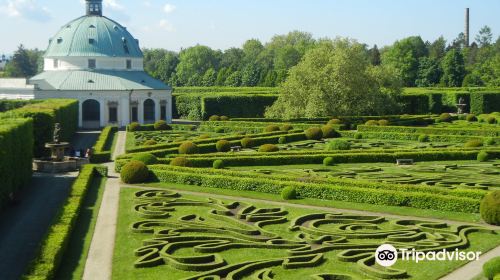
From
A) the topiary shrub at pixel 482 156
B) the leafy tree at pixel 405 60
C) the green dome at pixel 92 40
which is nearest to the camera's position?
the topiary shrub at pixel 482 156

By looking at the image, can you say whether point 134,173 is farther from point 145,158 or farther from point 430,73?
point 430,73

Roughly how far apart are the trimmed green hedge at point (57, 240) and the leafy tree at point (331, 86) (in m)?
38.8

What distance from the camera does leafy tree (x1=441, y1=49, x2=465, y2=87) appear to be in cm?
11312

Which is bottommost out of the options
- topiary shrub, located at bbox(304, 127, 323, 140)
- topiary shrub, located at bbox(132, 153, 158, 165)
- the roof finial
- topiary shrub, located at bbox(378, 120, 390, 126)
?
topiary shrub, located at bbox(132, 153, 158, 165)

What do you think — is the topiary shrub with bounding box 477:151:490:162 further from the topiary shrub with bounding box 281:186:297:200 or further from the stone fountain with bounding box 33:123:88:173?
the stone fountain with bounding box 33:123:88:173

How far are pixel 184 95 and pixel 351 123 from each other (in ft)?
102

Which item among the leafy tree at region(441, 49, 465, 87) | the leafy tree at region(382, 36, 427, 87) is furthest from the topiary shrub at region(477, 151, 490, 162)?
the leafy tree at region(382, 36, 427, 87)

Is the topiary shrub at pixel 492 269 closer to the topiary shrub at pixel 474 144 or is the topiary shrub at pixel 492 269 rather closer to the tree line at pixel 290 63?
the topiary shrub at pixel 474 144

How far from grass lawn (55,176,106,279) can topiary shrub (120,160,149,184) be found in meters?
1.88

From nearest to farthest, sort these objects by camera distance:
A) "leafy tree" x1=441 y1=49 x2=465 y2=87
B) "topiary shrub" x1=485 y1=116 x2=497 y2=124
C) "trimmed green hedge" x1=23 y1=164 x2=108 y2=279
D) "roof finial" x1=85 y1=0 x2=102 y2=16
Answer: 1. "trimmed green hedge" x1=23 y1=164 x2=108 y2=279
2. "topiary shrub" x1=485 y1=116 x2=497 y2=124
3. "roof finial" x1=85 y1=0 x2=102 y2=16
4. "leafy tree" x1=441 y1=49 x2=465 y2=87

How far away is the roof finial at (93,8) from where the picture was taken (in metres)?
87.7

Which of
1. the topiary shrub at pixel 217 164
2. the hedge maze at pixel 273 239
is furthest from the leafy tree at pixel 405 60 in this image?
the hedge maze at pixel 273 239

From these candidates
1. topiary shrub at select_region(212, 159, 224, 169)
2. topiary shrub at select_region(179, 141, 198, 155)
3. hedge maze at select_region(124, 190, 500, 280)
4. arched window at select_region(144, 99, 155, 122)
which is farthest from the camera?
arched window at select_region(144, 99, 155, 122)

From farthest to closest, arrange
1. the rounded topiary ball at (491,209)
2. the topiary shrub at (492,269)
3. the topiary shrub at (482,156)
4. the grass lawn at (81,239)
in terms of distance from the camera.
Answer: the topiary shrub at (482,156)
the rounded topiary ball at (491,209)
the grass lawn at (81,239)
the topiary shrub at (492,269)
